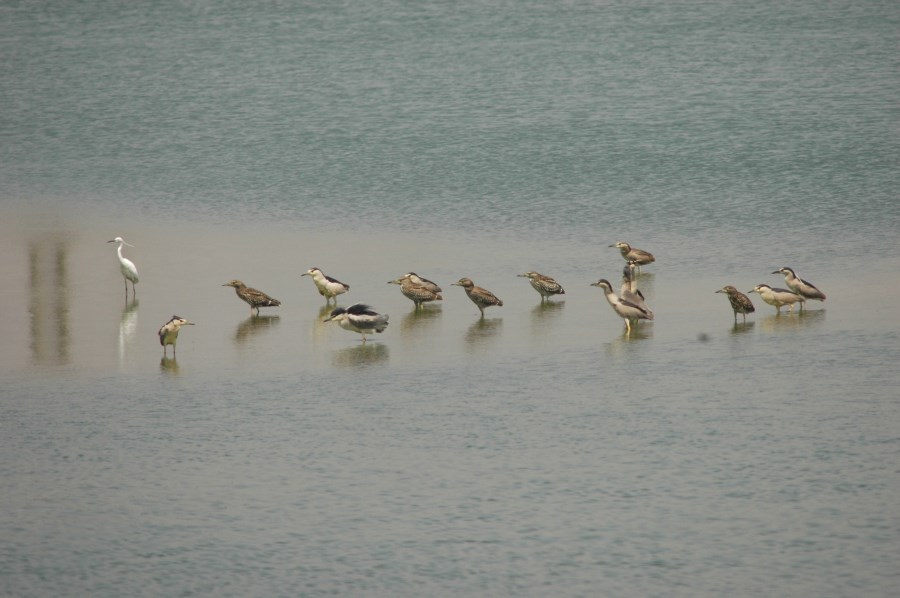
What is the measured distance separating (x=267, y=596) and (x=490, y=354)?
27.7 feet

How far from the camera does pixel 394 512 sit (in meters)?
13.3

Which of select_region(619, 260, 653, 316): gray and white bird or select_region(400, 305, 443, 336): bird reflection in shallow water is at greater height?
select_region(619, 260, 653, 316): gray and white bird

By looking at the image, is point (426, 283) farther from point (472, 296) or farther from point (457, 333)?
point (457, 333)

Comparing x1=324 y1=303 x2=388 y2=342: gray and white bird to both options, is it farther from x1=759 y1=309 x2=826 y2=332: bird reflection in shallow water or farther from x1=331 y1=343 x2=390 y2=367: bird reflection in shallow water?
x1=759 y1=309 x2=826 y2=332: bird reflection in shallow water

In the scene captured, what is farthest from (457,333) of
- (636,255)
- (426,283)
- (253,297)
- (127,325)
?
(636,255)

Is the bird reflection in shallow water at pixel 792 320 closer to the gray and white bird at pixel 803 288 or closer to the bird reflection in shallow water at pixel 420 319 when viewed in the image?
the gray and white bird at pixel 803 288

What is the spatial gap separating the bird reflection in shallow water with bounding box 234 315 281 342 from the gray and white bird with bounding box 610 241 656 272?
7.18 metres

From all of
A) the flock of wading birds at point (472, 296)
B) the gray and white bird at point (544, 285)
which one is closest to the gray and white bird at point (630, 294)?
the flock of wading birds at point (472, 296)

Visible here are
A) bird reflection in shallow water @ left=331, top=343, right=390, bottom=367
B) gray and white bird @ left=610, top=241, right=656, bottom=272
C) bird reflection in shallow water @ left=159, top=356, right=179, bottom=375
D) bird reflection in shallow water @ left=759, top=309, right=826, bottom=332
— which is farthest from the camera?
gray and white bird @ left=610, top=241, right=656, bottom=272

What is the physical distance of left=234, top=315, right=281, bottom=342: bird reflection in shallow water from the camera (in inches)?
833

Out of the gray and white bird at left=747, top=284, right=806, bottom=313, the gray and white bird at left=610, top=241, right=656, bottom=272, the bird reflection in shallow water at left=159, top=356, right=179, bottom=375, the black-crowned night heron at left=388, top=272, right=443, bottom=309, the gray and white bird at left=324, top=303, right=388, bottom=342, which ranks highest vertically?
the gray and white bird at left=610, top=241, right=656, bottom=272

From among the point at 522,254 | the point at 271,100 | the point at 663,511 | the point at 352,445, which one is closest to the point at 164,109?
the point at 271,100

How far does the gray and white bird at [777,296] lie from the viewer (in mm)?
21953

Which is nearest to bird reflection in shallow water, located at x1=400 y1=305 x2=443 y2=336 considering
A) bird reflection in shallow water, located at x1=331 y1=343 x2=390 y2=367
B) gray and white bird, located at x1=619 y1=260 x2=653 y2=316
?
bird reflection in shallow water, located at x1=331 y1=343 x2=390 y2=367
